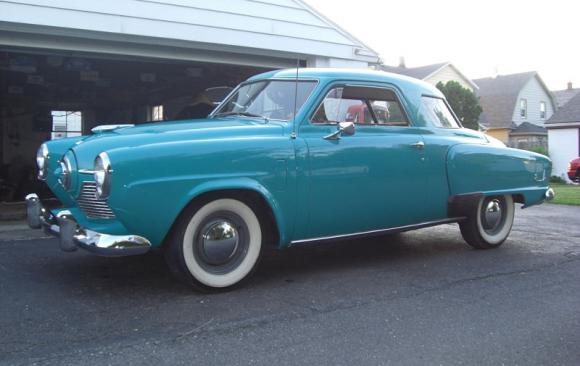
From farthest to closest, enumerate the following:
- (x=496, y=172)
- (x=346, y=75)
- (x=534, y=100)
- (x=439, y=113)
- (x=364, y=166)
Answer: (x=534, y=100) → (x=439, y=113) → (x=496, y=172) → (x=346, y=75) → (x=364, y=166)

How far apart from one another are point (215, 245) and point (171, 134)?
0.85 m

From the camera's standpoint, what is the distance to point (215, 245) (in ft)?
12.1

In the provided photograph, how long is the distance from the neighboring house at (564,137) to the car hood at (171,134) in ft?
72.4

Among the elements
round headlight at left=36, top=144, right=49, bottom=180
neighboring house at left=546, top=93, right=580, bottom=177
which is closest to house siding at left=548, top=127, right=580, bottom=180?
neighboring house at left=546, top=93, right=580, bottom=177

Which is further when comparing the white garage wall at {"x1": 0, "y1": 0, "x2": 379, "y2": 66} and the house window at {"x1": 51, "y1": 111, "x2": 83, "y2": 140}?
the house window at {"x1": 51, "y1": 111, "x2": 83, "y2": 140}

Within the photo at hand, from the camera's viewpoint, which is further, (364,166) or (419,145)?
(419,145)

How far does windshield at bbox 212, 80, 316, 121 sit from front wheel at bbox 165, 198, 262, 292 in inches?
39.2

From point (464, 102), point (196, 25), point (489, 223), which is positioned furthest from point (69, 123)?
point (489, 223)

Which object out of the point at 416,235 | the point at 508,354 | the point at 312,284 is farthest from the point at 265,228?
the point at 416,235

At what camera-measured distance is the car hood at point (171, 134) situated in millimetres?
3541

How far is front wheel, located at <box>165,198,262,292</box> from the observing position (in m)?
3.57

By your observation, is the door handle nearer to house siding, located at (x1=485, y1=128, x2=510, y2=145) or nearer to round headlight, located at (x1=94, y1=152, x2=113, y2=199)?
round headlight, located at (x1=94, y1=152, x2=113, y2=199)

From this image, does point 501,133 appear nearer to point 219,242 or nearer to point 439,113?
point 439,113

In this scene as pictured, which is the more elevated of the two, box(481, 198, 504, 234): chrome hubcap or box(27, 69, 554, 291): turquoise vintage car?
box(27, 69, 554, 291): turquoise vintage car
